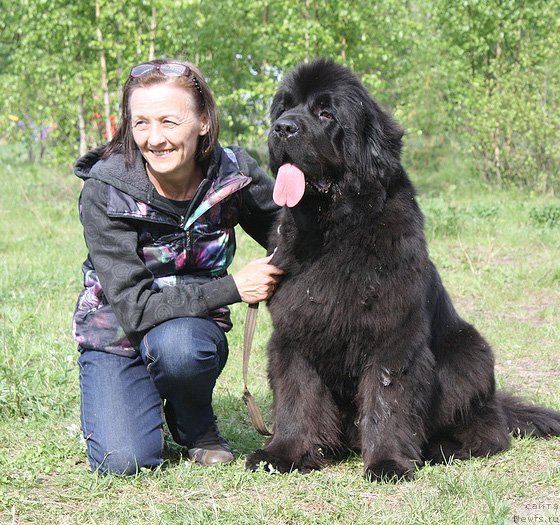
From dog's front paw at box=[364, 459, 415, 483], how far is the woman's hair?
1.38m

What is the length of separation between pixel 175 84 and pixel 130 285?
79 centimetres

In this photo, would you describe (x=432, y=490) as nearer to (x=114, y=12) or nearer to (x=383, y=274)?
(x=383, y=274)

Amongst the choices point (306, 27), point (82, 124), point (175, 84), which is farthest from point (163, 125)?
point (82, 124)

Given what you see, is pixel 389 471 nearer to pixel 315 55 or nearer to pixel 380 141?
pixel 380 141

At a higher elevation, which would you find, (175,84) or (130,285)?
(175,84)

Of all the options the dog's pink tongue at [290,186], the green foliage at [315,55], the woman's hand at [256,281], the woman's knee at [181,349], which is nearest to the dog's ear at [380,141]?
the dog's pink tongue at [290,186]

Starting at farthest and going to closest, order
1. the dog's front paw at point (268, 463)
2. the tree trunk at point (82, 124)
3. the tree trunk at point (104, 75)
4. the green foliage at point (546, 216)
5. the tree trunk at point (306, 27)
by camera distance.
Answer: the tree trunk at point (82, 124) < the tree trunk at point (306, 27) < the tree trunk at point (104, 75) < the green foliage at point (546, 216) < the dog's front paw at point (268, 463)

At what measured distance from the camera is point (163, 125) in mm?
3023

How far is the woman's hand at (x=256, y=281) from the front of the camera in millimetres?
3023

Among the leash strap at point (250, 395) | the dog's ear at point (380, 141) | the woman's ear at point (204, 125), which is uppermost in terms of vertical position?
the woman's ear at point (204, 125)

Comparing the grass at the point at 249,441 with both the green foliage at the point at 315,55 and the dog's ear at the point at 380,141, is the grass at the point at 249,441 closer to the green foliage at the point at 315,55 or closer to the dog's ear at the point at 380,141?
the dog's ear at the point at 380,141

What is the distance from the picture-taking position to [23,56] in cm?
1049

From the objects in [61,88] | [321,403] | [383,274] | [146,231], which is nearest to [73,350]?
[146,231]

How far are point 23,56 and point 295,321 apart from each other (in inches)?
346
